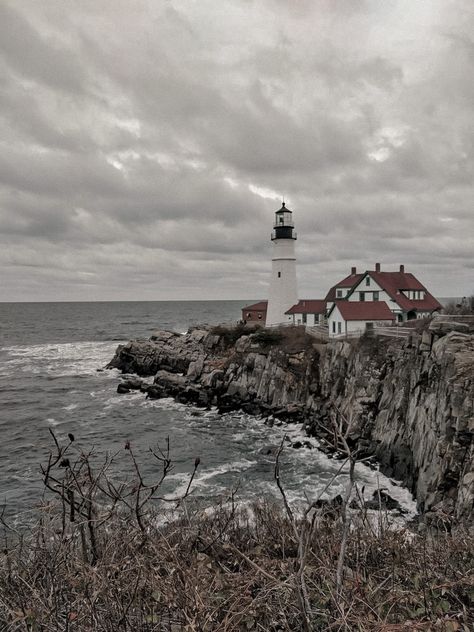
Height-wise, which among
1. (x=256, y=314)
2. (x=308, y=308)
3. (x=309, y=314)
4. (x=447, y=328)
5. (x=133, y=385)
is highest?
(x=308, y=308)

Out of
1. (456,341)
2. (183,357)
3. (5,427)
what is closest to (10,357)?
(183,357)

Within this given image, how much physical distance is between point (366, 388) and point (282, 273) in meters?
22.5

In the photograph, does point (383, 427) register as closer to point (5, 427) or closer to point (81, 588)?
point (81, 588)

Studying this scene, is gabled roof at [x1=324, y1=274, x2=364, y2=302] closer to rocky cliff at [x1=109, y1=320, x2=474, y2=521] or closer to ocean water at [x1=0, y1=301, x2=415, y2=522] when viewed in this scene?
rocky cliff at [x1=109, y1=320, x2=474, y2=521]

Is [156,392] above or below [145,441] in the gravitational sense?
above

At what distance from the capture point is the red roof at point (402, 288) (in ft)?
130

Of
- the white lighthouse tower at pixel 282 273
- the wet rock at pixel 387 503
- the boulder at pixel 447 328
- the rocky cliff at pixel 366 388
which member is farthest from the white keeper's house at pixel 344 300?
the wet rock at pixel 387 503

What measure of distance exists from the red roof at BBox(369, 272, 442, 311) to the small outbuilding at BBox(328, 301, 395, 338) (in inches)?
161

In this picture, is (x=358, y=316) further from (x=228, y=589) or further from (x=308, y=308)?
(x=228, y=589)

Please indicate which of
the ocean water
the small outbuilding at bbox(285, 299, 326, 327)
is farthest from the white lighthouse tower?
the ocean water

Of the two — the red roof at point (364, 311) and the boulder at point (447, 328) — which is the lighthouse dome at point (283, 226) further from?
the boulder at point (447, 328)

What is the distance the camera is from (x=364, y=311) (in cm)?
3512

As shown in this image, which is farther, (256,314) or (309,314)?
(256,314)

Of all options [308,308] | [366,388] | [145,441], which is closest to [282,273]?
[308,308]
